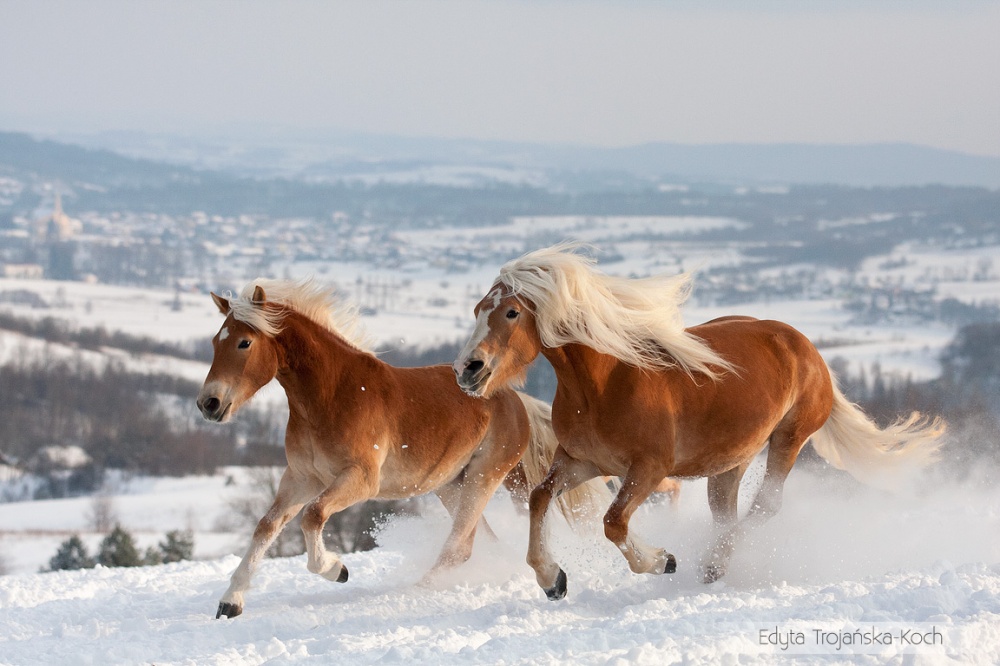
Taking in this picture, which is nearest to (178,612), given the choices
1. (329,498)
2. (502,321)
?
(329,498)

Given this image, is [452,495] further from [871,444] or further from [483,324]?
[871,444]

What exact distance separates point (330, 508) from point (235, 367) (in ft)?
3.21

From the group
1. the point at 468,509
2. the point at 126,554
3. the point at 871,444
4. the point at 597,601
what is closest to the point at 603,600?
the point at 597,601

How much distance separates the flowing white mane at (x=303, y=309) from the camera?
6.79 meters

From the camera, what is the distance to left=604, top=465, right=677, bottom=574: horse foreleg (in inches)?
256

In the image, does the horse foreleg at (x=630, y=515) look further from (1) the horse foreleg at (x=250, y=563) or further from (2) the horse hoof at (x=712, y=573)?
(1) the horse foreleg at (x=250, y=563)

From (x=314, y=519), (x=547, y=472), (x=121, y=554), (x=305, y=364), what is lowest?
(x=121, y=554)

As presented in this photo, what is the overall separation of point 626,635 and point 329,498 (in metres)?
2.04

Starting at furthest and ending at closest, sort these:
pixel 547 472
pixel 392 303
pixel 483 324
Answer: pixel 392 303, pixel 547 472, pixel 483 324

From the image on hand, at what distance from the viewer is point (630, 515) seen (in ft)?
21.2

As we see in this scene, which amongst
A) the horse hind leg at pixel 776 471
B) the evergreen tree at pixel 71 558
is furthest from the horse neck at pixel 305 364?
the evergreen tree at pixel 71 558

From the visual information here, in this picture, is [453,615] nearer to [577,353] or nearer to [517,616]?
[517,616]

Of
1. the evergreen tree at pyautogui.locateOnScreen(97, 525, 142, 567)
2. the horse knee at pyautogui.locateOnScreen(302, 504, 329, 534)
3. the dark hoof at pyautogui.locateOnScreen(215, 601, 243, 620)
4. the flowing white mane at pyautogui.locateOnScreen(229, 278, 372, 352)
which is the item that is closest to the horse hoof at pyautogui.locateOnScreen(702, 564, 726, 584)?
the horse knee at pyautogui.locateOnScreen(302, 504, 329, 534)

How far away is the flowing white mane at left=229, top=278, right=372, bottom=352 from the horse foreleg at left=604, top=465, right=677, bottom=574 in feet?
6.75
